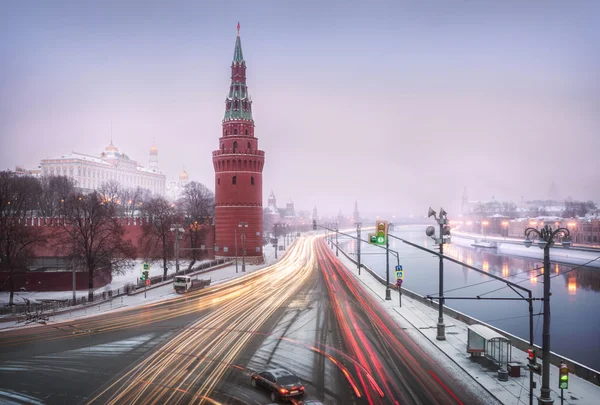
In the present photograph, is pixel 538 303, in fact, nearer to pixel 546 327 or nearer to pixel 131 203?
pixel 546 327

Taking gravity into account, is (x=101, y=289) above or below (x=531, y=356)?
below

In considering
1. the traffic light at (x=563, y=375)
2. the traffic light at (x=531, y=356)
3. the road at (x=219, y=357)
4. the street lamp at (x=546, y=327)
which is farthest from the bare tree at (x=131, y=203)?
the traffic light at (x=563, y=375)

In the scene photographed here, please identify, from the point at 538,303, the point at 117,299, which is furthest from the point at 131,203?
the point at 538,303

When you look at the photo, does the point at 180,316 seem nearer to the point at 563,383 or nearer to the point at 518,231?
the point at 563,383

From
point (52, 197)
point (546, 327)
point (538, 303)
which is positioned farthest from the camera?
point (52, 197)

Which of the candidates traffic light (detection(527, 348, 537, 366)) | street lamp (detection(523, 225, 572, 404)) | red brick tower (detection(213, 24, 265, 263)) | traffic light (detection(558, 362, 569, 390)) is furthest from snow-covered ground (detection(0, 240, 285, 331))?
traffic light (detection(558, 362, 569, 390))

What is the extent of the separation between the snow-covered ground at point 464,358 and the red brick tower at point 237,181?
31.1 meters

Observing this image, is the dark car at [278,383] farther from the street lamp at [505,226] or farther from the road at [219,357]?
the street lamp at [505,226]

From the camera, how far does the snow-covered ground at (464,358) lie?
58.0 feet

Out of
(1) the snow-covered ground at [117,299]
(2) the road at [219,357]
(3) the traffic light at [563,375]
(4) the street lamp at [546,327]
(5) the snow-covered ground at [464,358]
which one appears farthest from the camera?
(1) the snow-covered ground at [117,299]

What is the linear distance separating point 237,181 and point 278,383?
4858 centimetres

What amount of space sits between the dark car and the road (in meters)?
0.38

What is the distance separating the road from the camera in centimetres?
1753

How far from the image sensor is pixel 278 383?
1709 centimetres
